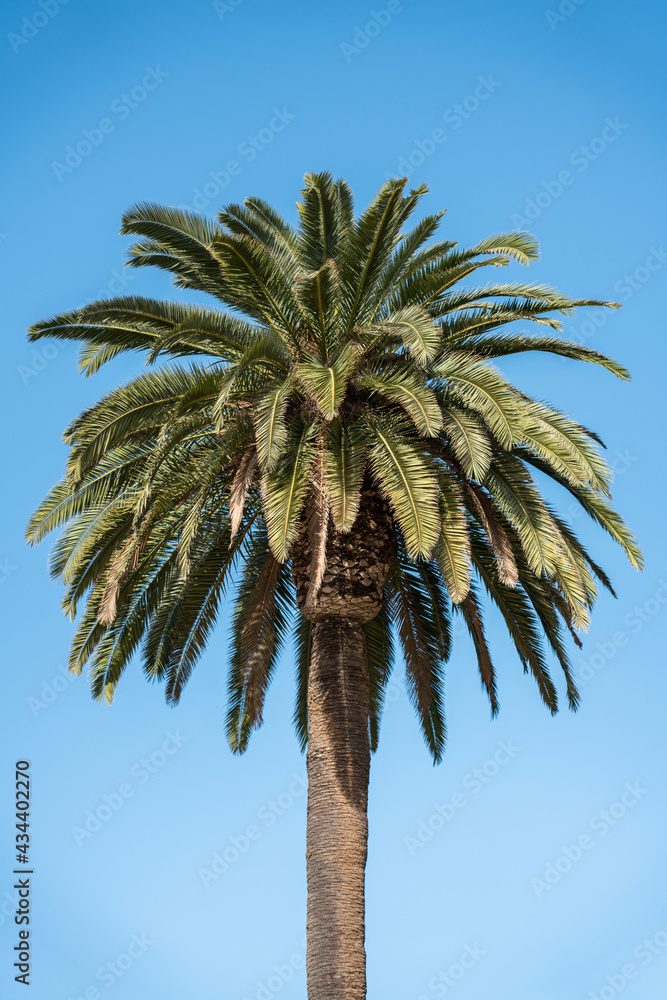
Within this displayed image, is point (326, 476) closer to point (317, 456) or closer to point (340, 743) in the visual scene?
point (317, 456)

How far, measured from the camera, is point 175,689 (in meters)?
17.0

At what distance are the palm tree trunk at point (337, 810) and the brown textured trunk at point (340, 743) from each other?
0.5 inches

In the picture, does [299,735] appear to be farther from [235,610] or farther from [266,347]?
[266,347]

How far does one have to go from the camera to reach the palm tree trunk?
44.1 ft

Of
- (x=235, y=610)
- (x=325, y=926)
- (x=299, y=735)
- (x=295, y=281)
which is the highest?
(x=295, y=281)

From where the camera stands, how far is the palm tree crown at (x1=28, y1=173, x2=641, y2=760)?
1418cm

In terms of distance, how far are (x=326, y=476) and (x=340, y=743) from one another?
328 cm

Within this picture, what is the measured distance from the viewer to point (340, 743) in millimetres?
14578

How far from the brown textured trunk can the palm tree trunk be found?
12 millimetres

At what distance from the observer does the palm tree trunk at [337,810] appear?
1345 centimetres

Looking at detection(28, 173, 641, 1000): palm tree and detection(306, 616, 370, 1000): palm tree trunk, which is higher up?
detection(28, 173, 641, 1000): palm tree

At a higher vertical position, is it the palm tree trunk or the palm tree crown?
the palm tree crown

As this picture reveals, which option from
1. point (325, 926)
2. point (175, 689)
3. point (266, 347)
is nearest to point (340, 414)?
point (266, 347)

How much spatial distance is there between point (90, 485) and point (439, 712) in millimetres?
6268
